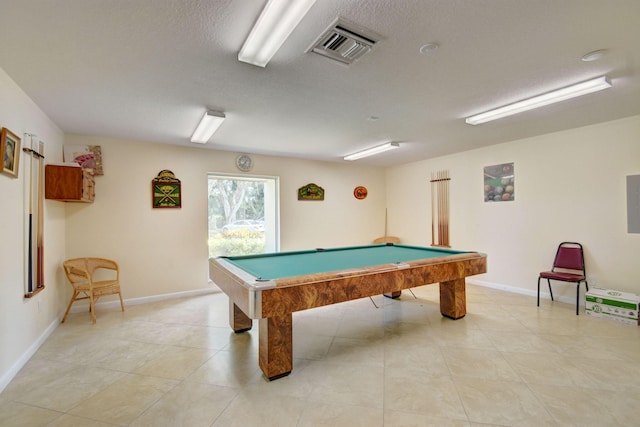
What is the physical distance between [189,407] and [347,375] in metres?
1.17

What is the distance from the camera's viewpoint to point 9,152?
2291 millimetres

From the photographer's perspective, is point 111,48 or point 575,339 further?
point 575,339

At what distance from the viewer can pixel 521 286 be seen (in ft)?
15.0

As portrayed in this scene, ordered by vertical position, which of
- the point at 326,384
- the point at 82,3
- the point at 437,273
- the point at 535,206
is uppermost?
the point at 82,3

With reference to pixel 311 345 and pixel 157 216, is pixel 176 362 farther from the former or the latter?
pixel 157 216

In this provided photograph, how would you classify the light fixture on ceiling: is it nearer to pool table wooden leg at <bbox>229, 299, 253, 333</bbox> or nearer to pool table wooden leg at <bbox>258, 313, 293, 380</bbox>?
pool table wooden leg at <bbox>258, 313, 293, 380</bbox>

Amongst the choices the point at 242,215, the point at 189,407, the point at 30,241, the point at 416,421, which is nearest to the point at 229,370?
the point at 189,407

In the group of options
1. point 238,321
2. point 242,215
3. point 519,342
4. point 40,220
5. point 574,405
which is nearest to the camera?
point 574,405

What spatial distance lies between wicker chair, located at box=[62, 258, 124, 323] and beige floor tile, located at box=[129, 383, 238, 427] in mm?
2175

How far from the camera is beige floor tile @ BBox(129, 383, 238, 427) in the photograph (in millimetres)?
1806

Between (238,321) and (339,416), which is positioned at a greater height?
(238,321)

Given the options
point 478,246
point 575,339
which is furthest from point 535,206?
point 575,339

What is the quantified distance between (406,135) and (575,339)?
9.91ft

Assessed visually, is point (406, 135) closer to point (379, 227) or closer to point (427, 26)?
point (427, 26)
